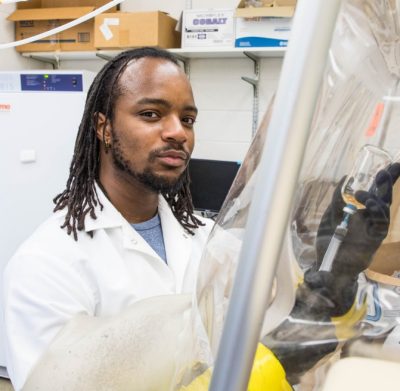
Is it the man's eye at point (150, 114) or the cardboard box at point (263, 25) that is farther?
the cardboard box at point (263, 25)

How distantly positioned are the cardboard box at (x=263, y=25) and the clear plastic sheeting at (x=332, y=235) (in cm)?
159

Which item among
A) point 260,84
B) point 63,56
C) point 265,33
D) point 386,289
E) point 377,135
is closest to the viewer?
point 386,289

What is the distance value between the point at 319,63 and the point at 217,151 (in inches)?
98.5

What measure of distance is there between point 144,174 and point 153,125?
0.11m

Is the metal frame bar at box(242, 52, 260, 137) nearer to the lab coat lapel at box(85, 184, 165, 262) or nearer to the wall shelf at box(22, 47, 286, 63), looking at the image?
the wall shelf at box(22, 47, 286, 63)

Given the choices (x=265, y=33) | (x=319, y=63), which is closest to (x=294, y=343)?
(x=319, y=63)

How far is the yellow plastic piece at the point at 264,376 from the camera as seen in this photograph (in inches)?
17.0

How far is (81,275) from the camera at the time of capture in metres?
0.95

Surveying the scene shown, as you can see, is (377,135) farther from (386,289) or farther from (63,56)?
(63,56)

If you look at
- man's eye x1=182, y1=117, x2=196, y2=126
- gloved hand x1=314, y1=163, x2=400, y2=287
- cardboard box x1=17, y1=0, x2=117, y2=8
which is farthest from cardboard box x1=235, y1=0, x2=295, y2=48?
gloved hand x1=314, y1=163, x2=400, y2=287

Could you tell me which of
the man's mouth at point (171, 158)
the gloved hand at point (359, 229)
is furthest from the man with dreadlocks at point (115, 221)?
the gloved hand at point (359, 229)

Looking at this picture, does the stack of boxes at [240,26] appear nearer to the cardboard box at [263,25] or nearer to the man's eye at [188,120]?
the cardboard box at [263,25]

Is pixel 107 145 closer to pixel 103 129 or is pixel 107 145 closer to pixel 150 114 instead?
pixel 103 129

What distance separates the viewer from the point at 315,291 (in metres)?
0.51
